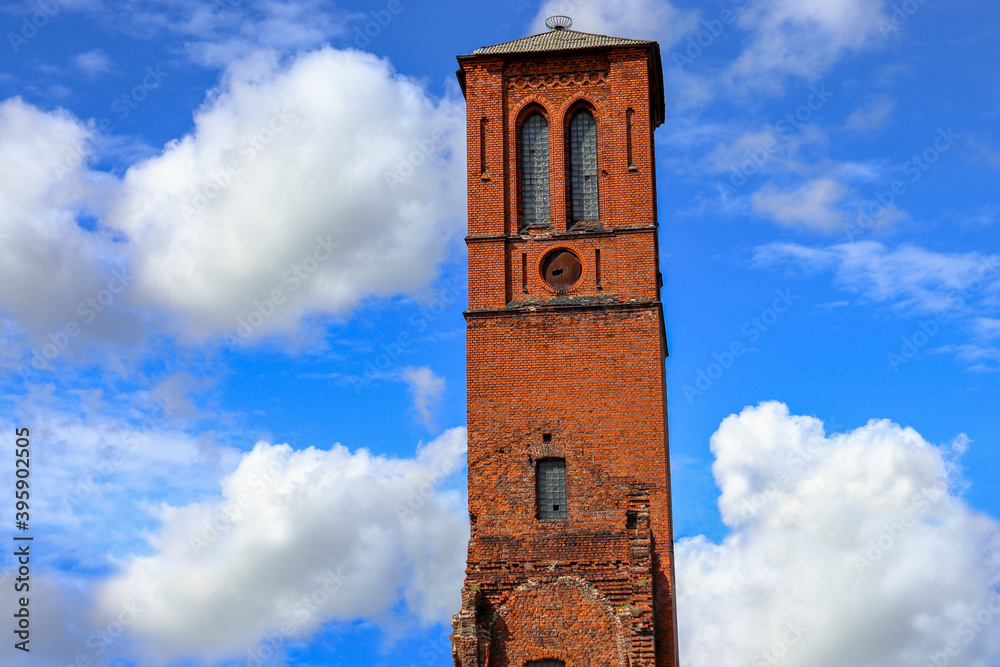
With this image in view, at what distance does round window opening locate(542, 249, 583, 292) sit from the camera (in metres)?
24.7

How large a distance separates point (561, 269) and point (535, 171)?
7.69ft

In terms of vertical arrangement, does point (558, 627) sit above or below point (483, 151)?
below

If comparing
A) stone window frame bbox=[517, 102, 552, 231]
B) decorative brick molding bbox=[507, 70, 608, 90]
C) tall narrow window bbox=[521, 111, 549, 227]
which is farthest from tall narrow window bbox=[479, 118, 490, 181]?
decorative brick molding bbox=[507, 70, 608, 90]

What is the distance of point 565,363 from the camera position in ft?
79.0

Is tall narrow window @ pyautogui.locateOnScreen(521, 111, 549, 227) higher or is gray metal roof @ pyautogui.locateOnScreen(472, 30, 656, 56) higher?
gray metal roof @ pyautogui.locateOnScreen(472, 30, 656, 56)

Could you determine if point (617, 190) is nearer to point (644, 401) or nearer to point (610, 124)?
point (610, 124)

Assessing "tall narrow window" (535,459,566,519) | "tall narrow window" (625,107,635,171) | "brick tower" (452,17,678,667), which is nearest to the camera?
"brick tower" (452,17,678,667)

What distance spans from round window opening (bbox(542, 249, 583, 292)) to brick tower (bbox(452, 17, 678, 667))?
29 mm

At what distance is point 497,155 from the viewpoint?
25.6 meters

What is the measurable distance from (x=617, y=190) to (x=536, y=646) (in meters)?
9.32

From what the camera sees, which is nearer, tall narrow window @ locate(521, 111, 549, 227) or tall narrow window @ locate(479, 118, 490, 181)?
tall narrow window @ locate(521, 111, 549, 227)

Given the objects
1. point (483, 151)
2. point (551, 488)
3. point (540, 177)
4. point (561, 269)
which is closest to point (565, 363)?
point (561, 269)

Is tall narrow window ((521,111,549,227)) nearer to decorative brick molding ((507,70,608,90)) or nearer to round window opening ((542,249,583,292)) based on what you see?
decorative brick molding ((507,70,608,90))

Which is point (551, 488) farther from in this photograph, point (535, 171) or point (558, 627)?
point (535, 171)
